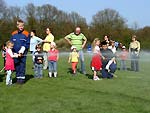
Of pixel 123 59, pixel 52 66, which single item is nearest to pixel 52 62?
pixel 52 66

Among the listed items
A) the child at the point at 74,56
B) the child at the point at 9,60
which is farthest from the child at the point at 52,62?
the child at the point at 9,60

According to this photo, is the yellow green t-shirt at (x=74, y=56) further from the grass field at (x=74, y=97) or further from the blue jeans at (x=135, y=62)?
the blue jeans at (x=135, y=62)

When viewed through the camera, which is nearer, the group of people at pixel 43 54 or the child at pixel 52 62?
the group of people at pixel 43 54

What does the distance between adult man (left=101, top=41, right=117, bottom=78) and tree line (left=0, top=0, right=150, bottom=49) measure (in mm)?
56406

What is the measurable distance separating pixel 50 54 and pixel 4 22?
57795 mm

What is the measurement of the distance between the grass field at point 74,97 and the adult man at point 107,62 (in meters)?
1.80

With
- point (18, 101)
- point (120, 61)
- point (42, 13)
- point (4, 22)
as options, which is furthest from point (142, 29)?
point (18, 101)

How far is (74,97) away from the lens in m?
11.0

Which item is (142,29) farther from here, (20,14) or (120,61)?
(120,61)

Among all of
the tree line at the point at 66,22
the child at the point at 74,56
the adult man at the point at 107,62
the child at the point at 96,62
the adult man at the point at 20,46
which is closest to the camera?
the adult man at the point at 20,46

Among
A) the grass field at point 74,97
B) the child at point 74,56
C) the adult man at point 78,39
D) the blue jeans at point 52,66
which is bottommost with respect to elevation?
the grass field at point 74,97

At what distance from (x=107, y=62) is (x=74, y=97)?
6.35 m

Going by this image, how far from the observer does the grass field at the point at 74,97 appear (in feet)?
30.8

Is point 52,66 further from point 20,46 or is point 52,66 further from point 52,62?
point 20,46
